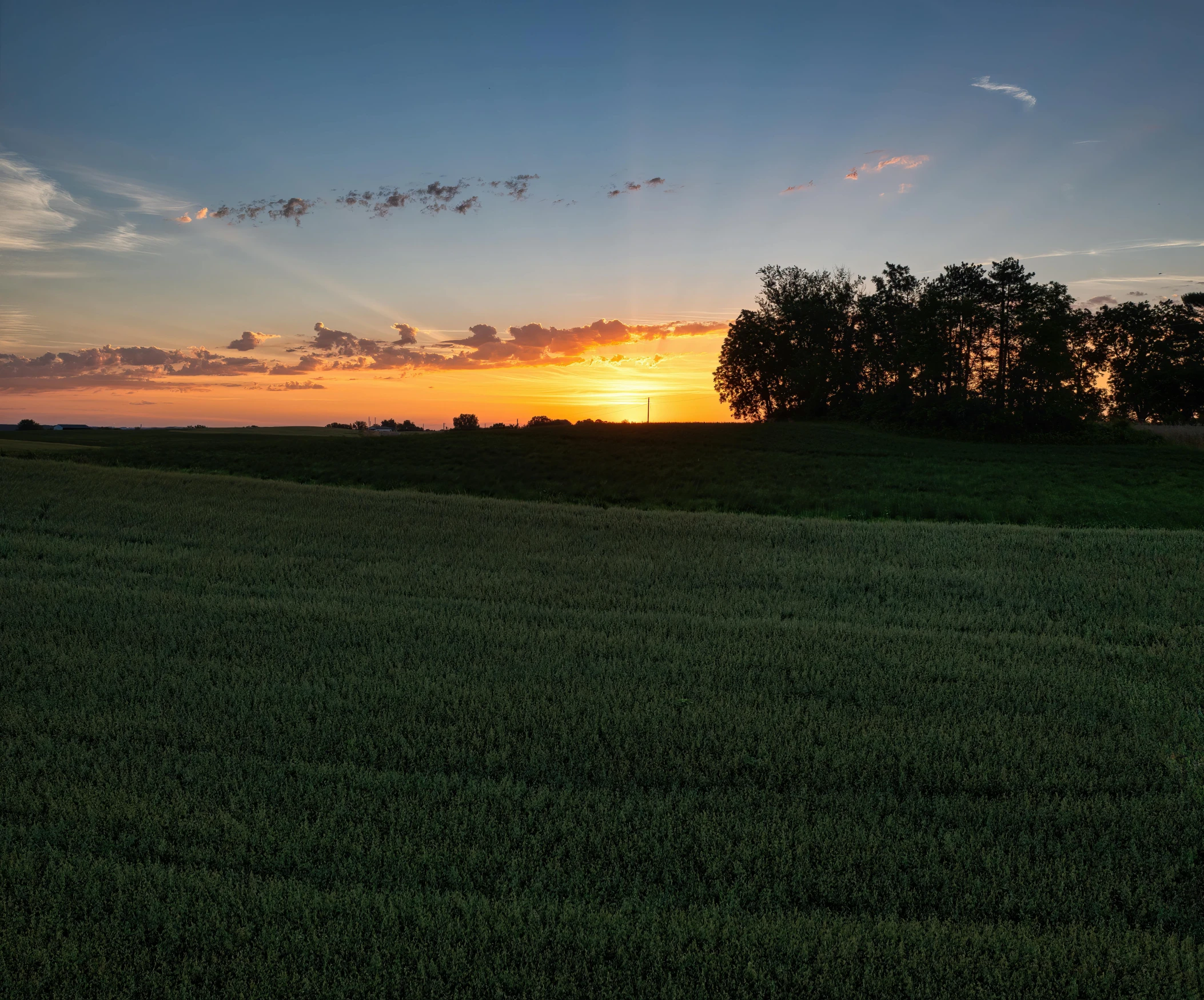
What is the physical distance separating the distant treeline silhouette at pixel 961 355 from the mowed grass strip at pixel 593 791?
45.5 m

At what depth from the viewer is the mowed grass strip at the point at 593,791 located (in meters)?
3.48

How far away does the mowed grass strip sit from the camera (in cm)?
348

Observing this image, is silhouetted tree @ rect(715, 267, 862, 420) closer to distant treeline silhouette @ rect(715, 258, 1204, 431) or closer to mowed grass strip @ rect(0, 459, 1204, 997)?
distant treeline silhouette @ rect(715, 258, 1204, 431)

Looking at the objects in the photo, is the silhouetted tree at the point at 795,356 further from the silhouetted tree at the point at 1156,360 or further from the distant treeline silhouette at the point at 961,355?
the silhouetted tree at the point at 1156,360

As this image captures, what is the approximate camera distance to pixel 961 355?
179 ft

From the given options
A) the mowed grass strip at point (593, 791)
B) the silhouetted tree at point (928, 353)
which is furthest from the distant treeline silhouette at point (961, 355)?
the mowed grass strip at point (593, 791)

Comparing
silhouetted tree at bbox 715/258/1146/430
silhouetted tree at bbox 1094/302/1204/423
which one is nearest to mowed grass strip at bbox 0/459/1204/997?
A: silhouetted tree at bbox 715/258/1146/430

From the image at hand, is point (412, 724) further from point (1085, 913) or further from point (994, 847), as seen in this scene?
point (1085, 913)

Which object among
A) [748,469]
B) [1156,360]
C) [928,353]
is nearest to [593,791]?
[748,469]

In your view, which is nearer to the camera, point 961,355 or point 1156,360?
point 961,355

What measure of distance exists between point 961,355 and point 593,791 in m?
57.0

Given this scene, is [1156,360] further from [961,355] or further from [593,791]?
[593,791]

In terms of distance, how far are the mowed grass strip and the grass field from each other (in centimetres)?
1595

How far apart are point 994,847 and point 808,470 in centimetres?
2841
